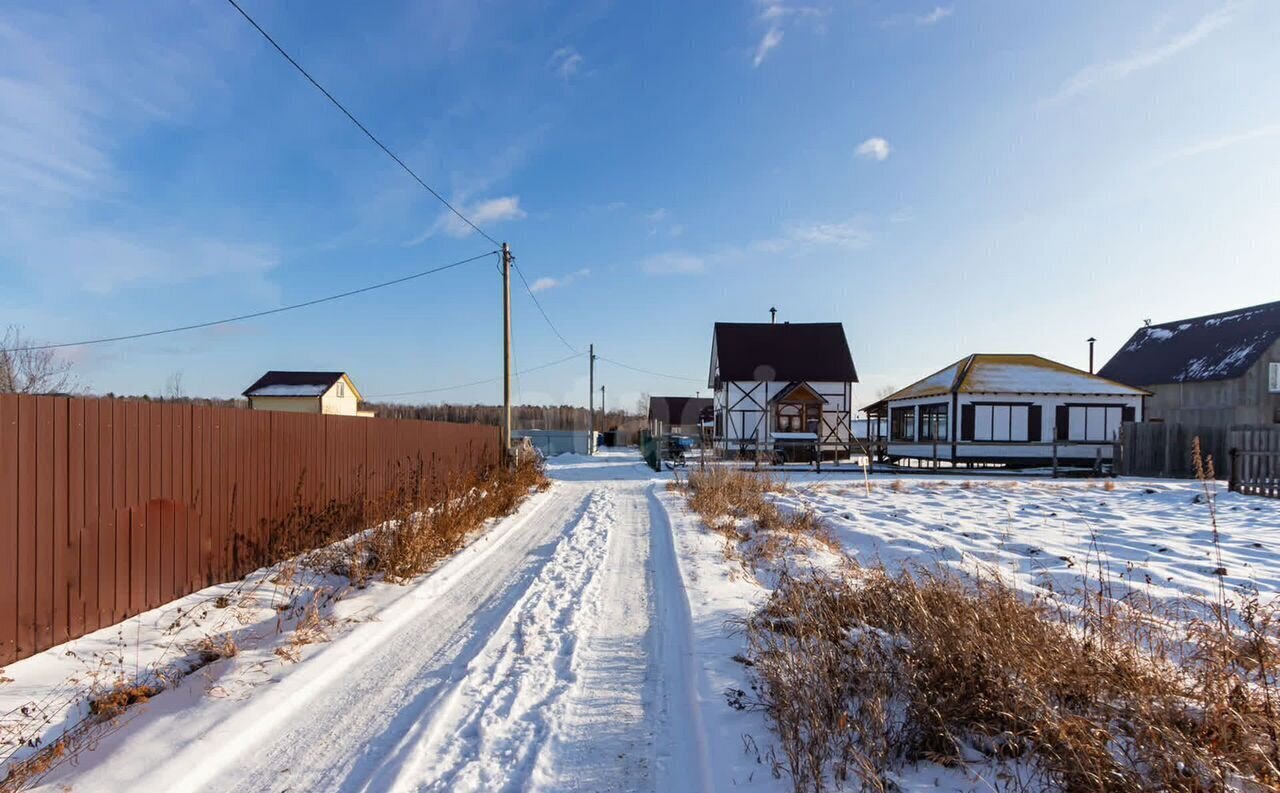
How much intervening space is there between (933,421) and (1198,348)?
19873 mm

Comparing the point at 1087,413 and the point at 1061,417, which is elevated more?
the point at 1087,413

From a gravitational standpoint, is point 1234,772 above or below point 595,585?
above

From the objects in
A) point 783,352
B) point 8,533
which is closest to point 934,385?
point 783,352

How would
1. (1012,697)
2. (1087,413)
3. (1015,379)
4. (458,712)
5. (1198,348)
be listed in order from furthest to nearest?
(1198,348) < (1015,379) < (1087,413) < (458,712) < (1012,697)

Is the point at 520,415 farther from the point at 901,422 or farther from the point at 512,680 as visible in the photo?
the point at 512,680

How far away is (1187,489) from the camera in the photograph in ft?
48.2

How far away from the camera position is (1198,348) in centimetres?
3269

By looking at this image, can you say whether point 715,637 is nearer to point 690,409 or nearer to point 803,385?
point 803,385

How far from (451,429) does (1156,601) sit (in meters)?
11.9

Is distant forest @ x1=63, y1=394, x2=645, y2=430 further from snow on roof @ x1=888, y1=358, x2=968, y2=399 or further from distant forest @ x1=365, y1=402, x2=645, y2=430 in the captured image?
snow on roof @ x1=888, y1=358, x2=968, y2=399

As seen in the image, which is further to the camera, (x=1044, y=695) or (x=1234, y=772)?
(x=1044, y=695)

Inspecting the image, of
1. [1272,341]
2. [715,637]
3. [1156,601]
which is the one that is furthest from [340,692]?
[1272,341]

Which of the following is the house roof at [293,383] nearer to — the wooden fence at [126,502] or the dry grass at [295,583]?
the dry grass at [295,583]

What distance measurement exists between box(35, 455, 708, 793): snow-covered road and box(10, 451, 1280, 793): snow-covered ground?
1 centimetres
